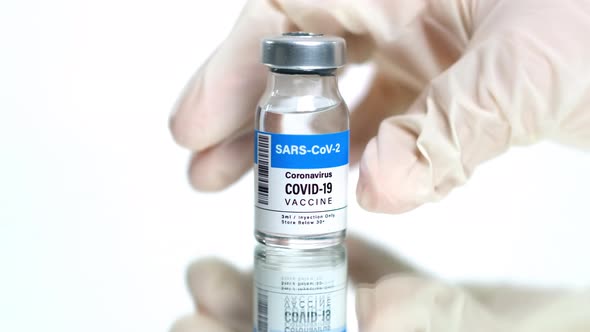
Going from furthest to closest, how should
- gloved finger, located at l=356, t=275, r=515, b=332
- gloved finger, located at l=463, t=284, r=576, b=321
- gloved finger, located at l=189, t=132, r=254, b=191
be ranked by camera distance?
gloved finger, located at l=189, t=132, r=254, b=191, gloved finger, located at l=463, t=284, r=576, b=321, gloved finger, located at l=356, t=275, r=515, b=332

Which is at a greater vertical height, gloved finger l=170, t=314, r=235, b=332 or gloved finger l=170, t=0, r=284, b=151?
Result: gloved finger l=170, t=0, r=284, b=151

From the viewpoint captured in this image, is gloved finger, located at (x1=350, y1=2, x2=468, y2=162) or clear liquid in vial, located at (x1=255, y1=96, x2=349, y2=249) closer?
clear liquid in vial, located at (x1=255, y1=96, x2=349, y2=249)

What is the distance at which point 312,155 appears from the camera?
1.37 metres

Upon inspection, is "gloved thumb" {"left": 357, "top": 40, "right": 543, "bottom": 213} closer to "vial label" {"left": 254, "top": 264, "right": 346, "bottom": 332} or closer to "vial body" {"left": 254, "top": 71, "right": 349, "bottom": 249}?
"vial body" {"left": 254, "top": 71, "right": 349, "bottom": 249}

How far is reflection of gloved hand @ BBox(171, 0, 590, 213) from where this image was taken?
1447mm

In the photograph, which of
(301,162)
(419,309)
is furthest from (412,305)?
(301,162)

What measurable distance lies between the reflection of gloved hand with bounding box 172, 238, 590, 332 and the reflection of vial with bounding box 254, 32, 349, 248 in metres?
0.12

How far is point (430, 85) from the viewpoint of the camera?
4.94ft

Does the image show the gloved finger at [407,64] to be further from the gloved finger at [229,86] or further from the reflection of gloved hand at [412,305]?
the reflection of gloved hand at [412,305]

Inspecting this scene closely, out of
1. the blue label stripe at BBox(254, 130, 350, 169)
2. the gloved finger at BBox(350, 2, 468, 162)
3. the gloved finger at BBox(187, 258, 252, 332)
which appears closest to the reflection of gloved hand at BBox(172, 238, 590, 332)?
the gloved finger at BBox(187, 258, 252, 332)

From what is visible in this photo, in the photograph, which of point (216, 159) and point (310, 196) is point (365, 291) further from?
point (216, 159)

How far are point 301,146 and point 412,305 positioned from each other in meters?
0.33

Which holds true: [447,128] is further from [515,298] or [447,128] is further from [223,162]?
[223,162]

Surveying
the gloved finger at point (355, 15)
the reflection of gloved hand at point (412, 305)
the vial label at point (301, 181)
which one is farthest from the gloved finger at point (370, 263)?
the gloved finger at point (355, 15)
